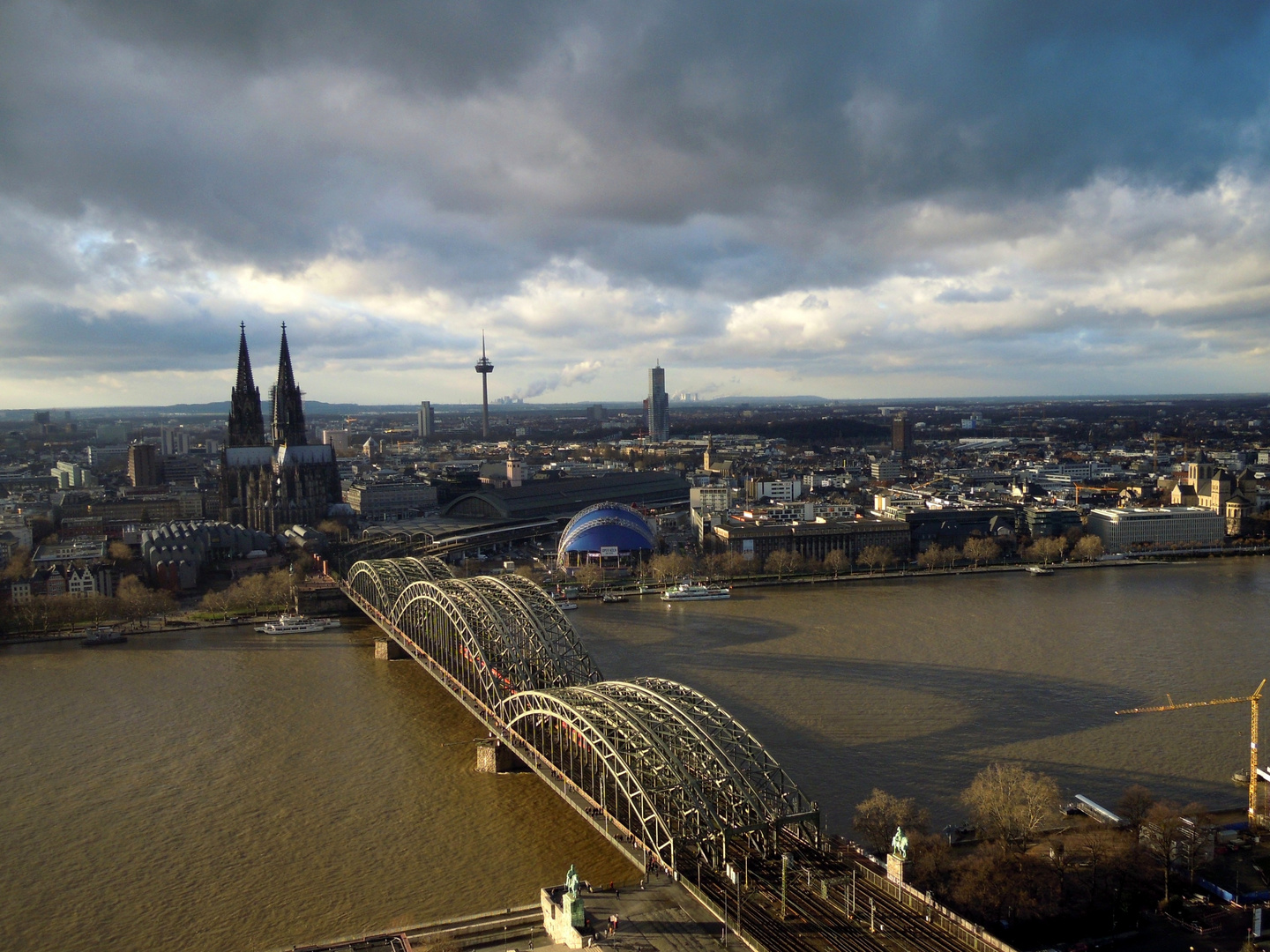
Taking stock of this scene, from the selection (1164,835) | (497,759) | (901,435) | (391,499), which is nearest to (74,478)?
(391,499)

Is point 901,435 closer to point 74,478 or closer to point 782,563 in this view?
point 782,563

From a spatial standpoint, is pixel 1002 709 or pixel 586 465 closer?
pixel 1002 709

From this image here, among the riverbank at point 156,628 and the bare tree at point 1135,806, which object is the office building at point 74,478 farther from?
the bare tree at point 1135,806

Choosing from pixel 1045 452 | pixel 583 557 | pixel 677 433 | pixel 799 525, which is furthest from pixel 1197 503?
pixel 677 433

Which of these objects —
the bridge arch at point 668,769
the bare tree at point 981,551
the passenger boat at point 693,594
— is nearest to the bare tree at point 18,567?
the passenger boat at point 693,594

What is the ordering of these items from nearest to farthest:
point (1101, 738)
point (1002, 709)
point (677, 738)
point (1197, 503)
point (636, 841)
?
point (636, 841) < point (677, 738) < point (1101, 738) < point (1002, 709) < point (1197, 503)

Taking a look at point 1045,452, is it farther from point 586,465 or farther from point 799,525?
point 799,525

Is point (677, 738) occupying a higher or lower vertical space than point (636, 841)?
higher
